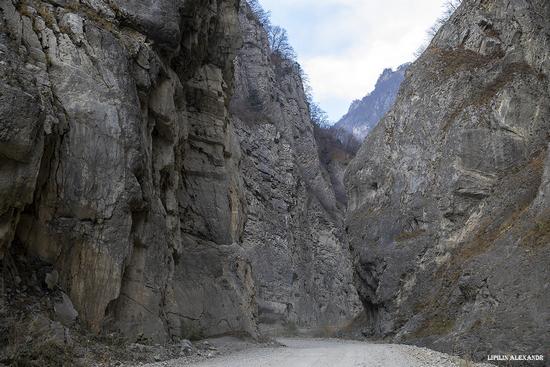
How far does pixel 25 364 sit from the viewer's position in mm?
8000

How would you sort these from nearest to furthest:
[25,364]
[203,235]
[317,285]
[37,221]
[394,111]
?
[25,364], [37,221], [203,235], [394,111], [317,285]

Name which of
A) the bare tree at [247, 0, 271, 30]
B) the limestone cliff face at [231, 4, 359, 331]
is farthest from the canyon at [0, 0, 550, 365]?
the bare tree at [247, 0, 271, 30]

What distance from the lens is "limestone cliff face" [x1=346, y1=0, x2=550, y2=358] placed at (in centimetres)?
1227

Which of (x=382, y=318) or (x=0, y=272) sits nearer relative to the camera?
(x=0, y=272)

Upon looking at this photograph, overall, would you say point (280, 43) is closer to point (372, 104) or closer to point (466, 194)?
point (466, 194)

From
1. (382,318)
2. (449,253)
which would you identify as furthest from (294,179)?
(449,253)

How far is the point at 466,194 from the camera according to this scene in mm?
21750

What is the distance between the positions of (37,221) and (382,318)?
18.3 m

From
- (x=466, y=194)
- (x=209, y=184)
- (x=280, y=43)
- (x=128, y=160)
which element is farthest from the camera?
(x=280, y=43)

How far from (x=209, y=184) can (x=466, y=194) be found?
10570mm

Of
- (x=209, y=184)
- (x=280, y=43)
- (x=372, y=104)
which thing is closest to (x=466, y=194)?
(x=209, y=184)

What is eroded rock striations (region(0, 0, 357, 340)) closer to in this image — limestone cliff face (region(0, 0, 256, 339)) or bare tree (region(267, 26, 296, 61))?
limestone cliff face (region(0, 0, 256, 339))

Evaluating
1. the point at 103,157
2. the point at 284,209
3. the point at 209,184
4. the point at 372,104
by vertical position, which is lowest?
the point at 103,157

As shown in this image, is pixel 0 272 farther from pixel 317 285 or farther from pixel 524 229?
pixel 317 285
